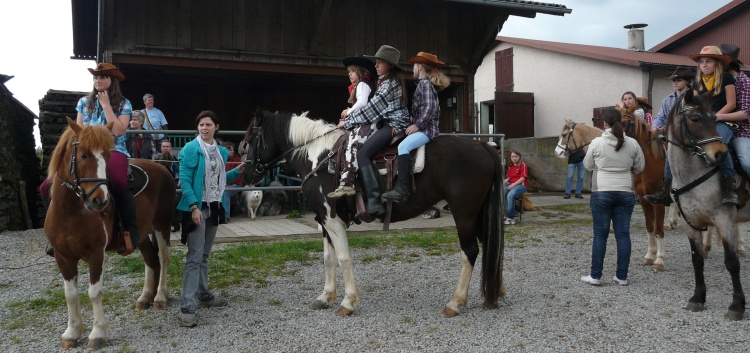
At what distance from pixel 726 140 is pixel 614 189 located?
115cm

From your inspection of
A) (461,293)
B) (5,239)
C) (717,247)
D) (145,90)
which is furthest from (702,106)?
(145,90)

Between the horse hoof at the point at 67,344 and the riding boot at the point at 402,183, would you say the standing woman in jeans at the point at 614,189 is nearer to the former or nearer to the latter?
the riding boot at the point at 402,183

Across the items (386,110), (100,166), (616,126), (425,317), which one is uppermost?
(386,110)

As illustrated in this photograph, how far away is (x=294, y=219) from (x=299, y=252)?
3.31 m

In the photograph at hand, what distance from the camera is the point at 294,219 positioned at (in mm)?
11164

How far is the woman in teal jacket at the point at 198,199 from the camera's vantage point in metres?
4.92

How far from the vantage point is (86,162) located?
417cm

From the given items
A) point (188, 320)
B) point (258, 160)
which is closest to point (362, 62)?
point (258, 160)

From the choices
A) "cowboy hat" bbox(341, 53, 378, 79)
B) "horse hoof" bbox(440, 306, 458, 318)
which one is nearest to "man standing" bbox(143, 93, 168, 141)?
"cowboy hat" bbox(341, 53, 378, 79)

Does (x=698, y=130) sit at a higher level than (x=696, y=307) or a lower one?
higher

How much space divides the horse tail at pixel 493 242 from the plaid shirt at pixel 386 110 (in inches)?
36.2

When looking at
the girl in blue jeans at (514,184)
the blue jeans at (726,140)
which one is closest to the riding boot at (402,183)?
the blue jeans at (726,140)

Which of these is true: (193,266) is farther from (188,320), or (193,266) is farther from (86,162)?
(86,162)

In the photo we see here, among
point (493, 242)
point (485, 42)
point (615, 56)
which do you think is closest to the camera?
point (493, 242)
